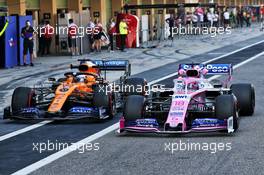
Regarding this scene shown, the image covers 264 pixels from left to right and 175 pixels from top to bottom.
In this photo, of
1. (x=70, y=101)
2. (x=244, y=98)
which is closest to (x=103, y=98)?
(x=70, y=101)

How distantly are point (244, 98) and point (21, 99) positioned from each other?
14.1ft

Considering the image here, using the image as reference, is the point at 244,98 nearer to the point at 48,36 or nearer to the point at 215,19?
the point at 48,36

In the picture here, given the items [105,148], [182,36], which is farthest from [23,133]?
[182,36]

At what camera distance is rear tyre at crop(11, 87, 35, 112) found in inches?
596

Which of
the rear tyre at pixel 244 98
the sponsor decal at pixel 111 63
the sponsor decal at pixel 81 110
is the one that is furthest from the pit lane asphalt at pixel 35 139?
the rear tyre at pixel 244 98

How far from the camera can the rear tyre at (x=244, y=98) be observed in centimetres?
1479

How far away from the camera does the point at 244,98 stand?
48.5 feet

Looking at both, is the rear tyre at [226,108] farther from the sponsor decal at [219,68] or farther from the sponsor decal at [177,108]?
the sponsor decal at [219,68]

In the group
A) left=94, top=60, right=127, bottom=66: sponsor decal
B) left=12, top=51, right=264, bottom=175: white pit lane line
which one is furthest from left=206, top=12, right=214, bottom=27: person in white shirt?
left=12, top=51, right=264, bottom=175: white pit lane line

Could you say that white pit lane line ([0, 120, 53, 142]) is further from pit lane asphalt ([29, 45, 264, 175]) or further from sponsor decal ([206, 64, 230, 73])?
sponsor decal ([206, 64, 230, 73])

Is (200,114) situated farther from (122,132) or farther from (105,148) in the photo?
(105,148)

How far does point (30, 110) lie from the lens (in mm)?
14875

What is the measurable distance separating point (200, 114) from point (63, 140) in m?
2.42

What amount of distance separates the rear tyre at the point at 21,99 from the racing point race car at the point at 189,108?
95.6 inches
